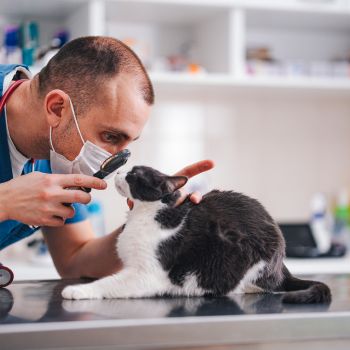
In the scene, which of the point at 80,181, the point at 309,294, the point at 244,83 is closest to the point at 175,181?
the point at 80,181

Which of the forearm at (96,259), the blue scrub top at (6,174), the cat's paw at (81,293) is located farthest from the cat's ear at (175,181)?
the blue scrub top at (6,174)

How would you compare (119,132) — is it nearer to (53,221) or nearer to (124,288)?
(53,221)

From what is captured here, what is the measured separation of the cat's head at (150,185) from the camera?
977 mm

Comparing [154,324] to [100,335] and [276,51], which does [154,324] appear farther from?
[276,51]

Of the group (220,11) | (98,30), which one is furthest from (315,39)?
(98,30)

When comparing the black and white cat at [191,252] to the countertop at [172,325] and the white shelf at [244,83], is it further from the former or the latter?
the white shelf at [244,83]

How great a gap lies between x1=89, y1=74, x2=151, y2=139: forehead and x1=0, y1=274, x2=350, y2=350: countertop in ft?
1.36

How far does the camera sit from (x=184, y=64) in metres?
2.58

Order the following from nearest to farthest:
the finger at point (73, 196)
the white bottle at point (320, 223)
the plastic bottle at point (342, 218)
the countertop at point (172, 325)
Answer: the countertop at point (172, 325)
the finger at point (73, 196)
the white bottle at point (320, 223)
the plastic bottle at point (342, 218)

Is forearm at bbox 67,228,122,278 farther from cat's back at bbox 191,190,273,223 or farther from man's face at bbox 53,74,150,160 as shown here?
cat's back at bbox 191,190,273,223

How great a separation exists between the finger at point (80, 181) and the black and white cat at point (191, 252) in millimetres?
55

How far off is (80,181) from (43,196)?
0.25 feet

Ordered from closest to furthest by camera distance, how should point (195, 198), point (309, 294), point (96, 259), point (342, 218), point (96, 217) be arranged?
point (309, 294)
point (195, 198)
point (96, 259)
point (96, 217)
point (342, 218)

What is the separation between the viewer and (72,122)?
1259 millimetres
